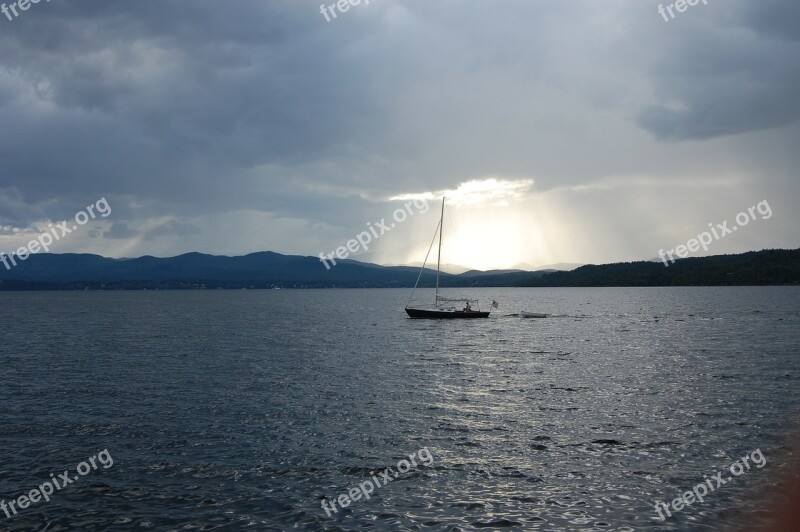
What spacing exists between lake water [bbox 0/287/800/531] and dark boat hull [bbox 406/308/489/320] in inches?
2149

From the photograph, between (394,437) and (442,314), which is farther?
(442,314)

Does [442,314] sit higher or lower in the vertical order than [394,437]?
higher

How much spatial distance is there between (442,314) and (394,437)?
8834 centimetres

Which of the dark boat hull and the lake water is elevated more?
the dark boat hull

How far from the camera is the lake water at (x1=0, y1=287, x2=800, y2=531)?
18.5 meters

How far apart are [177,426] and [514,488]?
60.4 feet

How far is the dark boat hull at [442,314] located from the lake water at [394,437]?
179ft

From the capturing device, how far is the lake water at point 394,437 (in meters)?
18.5

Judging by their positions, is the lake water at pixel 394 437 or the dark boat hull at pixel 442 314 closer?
the lake water at pixel 394 437

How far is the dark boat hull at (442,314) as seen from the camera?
11506cm

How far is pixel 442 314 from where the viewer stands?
115 metres

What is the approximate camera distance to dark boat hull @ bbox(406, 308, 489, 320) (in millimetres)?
115062

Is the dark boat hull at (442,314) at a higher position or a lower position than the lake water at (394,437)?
higher

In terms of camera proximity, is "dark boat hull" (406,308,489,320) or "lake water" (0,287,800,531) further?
"dark boat hull" (406,308,489,320)
